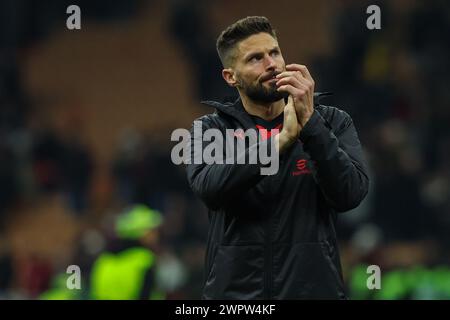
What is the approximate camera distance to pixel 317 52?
597 inches

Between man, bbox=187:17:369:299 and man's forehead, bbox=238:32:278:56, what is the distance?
0.08 metres

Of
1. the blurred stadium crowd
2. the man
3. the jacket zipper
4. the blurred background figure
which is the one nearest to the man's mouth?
the man

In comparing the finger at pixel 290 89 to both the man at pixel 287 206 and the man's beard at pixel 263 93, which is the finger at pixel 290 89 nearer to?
the man at pixel 287 206

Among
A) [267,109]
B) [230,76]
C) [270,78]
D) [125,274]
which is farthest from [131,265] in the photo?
[270,78]

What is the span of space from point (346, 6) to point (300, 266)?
11194 millimetres

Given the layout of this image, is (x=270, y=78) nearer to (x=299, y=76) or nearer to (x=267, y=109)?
(x=267, y=109)

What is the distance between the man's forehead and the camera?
13.4ft

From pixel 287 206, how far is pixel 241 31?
2.26 ft

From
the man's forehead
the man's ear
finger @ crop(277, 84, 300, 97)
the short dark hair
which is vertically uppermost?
the short dark hair

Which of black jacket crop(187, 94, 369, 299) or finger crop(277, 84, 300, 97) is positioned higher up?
finger crop(277, 84, 300, 97)

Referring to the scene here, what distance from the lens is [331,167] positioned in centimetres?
378

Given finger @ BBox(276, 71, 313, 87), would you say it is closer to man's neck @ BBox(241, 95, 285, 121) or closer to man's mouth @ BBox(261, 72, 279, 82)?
man's mouth @ BBox(261, 72, 279, 82)

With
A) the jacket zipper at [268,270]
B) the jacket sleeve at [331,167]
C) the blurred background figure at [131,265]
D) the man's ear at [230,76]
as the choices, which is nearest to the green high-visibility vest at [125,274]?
the blurred background figure at [131,265]
